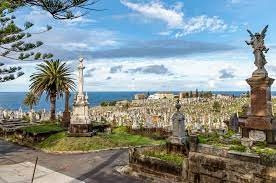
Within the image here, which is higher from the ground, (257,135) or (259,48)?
(259,48)

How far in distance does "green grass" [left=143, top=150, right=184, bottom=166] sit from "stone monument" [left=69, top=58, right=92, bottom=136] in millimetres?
7210

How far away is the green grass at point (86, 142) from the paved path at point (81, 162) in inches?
32.5

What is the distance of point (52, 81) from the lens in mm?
29109

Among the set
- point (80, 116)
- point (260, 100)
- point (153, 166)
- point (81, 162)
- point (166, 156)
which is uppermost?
point (260, 100)

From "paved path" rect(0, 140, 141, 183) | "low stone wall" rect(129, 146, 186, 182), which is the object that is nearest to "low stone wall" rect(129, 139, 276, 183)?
"low stone wall" rect(129, 146, 186, 182)

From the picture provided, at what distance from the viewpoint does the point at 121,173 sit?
43.2 ft

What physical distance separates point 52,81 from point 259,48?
19760 millimetres

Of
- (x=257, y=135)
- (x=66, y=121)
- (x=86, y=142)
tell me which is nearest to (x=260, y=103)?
(x=257, y=135)

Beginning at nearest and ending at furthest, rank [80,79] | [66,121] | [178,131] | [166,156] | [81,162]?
[166,156] → [178,131] → [81,162] → [80,79] → [66,121]

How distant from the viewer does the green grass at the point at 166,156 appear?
39.3 feet

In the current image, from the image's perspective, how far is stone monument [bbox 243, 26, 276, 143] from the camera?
12406mm

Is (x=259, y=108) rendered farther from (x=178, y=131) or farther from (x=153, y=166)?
(x=153, y=166)

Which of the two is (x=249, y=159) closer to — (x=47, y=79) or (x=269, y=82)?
(x=269, y=82)

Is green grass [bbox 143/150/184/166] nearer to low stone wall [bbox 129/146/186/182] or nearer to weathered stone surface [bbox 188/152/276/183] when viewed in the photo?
low stone wall [bbox 129/146/186/182]
